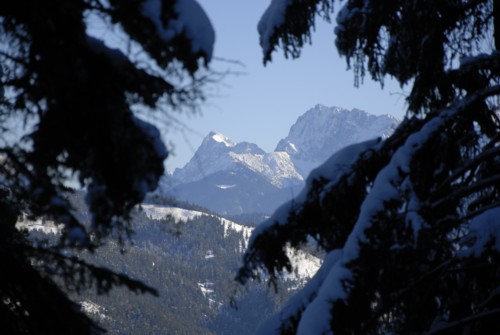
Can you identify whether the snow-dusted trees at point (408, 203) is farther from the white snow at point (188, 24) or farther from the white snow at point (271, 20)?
the white snow at point (188, 24)

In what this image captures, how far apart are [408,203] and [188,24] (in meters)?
1.83

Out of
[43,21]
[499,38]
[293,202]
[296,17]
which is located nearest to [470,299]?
[293,202]

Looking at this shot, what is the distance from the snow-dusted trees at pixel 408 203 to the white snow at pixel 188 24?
4.86 feet

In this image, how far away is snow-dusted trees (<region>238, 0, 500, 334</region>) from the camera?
3.66 metres

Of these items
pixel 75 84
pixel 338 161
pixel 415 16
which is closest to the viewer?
pixel 75 84

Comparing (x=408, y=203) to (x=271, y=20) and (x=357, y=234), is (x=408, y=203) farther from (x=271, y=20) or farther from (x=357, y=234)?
(x=271, y=20)

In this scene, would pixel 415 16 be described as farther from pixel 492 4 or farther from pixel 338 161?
pixel 338 161

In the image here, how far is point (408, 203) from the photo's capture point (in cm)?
372

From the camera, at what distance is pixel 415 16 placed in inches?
214

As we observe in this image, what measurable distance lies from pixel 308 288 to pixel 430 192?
120 cm

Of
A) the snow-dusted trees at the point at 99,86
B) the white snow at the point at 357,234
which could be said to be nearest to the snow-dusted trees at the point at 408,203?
the white snow at the point at 357,234

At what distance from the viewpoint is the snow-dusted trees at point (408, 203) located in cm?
366

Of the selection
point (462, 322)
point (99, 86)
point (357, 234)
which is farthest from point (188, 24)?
point (462, 322)

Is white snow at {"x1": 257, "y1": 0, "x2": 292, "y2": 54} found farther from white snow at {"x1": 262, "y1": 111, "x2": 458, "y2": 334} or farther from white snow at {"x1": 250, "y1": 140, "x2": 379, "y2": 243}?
white snow at {"x1": 262, "y1": 111, "x2": 458, "y2": 334}
